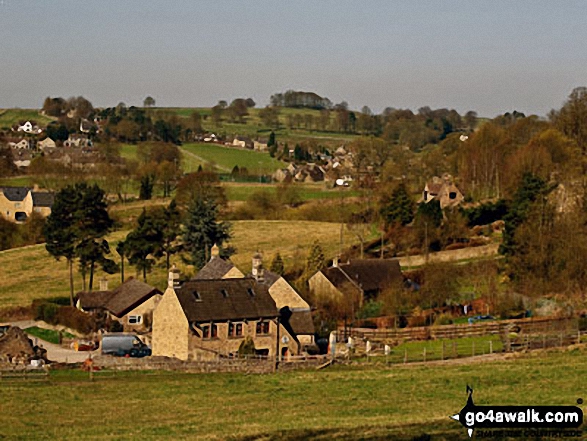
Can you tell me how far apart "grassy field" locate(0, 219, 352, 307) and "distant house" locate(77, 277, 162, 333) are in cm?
739

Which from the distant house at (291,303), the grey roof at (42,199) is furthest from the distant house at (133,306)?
the grey roof at (42,199)

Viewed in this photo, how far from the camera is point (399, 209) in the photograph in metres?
88.9

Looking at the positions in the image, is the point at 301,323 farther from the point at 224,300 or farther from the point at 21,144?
the point at 21,144

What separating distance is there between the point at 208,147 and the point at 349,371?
15088 centimetres

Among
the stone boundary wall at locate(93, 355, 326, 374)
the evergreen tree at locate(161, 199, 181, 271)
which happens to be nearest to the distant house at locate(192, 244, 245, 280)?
the stone boundary wall at locate(93, 355, 326, 374)

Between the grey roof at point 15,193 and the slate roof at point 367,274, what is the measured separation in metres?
69.3

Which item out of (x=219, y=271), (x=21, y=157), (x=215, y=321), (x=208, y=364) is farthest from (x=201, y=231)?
(x=21, y=157)

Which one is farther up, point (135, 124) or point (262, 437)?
point (135, 124)

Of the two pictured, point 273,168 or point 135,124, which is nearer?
point 273,168

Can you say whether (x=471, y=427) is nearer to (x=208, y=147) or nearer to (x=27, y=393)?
(x=27, y=393)

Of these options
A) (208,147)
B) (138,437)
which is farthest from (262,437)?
(208,147)

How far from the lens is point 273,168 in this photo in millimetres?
174625

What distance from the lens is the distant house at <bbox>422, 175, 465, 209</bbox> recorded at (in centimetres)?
10206

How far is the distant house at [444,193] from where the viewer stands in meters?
102
